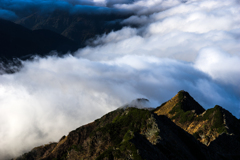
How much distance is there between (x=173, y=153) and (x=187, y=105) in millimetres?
118328

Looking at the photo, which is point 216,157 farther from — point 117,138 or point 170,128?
point 117,138

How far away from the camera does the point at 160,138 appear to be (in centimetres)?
9256

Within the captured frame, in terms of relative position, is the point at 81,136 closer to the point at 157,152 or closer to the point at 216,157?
the point at 216,157

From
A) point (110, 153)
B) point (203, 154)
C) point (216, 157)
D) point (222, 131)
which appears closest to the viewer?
point (110, 153)

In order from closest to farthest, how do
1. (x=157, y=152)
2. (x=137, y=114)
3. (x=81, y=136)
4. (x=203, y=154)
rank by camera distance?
(x=157, y=152) → (x=203, y=154) → (x=137, y=114) → (x=81, y=136)

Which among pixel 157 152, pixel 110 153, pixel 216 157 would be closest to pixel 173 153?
pixel 157 152

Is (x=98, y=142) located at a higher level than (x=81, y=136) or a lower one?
higher

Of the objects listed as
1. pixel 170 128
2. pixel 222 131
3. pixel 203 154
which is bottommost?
pixel 222 131

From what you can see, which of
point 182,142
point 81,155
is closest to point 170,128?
point 182,142

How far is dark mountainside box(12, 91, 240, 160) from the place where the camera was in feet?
245

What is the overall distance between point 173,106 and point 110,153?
444ft

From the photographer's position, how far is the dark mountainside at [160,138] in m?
74.6

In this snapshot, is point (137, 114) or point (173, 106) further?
point (173, 106)

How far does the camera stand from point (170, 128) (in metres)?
109
